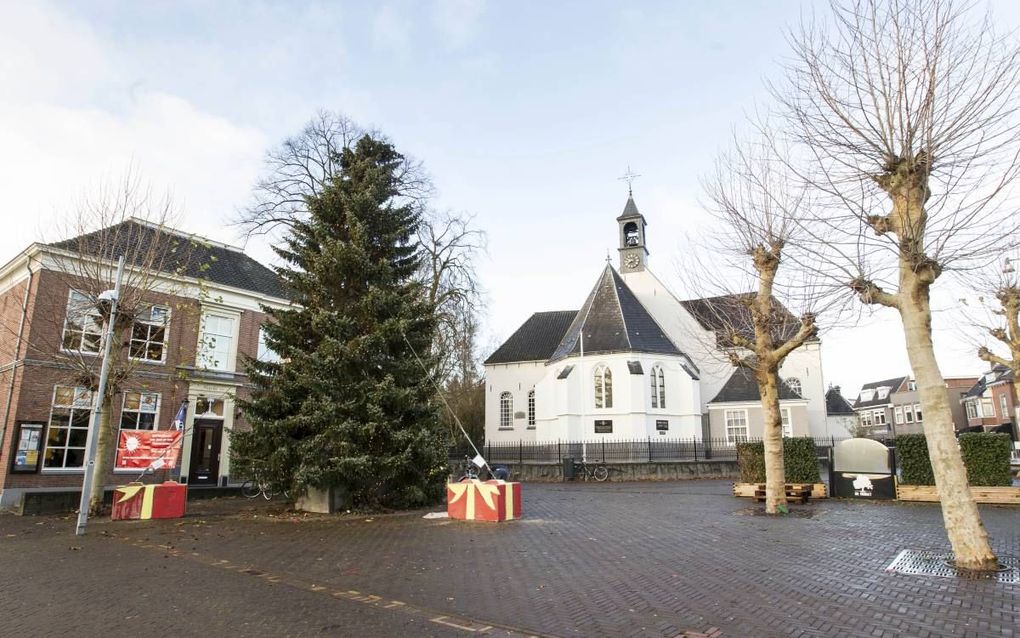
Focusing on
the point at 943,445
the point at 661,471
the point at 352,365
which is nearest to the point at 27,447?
the point at 352,365

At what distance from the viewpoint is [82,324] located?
18.4 meters

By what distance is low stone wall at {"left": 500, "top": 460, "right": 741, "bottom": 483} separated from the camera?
26.5 m

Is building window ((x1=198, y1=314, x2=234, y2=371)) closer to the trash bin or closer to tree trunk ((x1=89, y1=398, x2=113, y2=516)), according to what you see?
tree trunk ((x1=89, y1=398, x2=113, y2=516))

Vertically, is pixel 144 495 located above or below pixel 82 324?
below

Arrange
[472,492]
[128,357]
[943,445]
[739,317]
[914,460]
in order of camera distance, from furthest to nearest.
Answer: [128,357] → [739,317] → [914,460] → [472,492] → [943,445]

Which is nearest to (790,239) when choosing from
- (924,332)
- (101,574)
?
(924,332)

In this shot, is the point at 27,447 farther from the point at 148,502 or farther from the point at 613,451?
the point at 613,451

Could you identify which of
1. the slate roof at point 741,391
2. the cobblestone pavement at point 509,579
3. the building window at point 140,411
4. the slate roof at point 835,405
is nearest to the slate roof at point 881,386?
the slate roof at point 835,405

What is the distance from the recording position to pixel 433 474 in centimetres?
1553

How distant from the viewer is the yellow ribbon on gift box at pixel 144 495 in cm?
1433

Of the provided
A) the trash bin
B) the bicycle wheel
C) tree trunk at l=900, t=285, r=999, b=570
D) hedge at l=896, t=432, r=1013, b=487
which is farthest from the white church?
tree trunk at l=900, t=285, r=999, b=570

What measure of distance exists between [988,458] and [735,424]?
2119 cm

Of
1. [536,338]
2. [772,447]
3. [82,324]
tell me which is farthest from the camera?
[536,338]

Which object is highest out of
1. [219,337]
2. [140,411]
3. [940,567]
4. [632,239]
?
[632,239]
